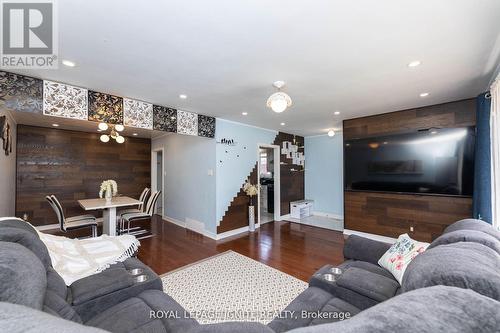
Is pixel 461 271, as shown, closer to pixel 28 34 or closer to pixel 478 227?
pixel 478 227

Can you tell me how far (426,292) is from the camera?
63 cm

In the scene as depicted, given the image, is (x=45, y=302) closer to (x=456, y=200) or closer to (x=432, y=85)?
(x=432, y=85)

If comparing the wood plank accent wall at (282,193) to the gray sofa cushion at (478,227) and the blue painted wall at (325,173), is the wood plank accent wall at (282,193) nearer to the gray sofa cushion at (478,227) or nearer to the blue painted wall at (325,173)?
the blue painted wall at (325,173)

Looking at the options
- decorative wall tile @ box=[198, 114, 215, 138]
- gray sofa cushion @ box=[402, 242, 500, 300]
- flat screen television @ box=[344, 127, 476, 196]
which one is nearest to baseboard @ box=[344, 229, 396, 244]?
flat screen television @ box=[344, 127, 476, 196]

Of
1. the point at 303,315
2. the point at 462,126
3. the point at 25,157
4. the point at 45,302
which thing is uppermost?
the point at 462,126

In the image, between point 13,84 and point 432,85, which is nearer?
point 13,84

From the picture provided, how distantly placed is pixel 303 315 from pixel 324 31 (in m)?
2.04

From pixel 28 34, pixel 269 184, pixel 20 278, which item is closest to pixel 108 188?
pixel 28 34

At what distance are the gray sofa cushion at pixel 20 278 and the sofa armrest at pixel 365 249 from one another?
91.8 inches

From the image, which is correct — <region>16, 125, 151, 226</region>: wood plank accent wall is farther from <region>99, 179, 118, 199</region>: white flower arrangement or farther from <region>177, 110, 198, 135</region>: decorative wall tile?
<region>177, 110, 198, 135</region>: decorative wall tile

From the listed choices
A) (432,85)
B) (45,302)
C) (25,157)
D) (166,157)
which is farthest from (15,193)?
(432,85)

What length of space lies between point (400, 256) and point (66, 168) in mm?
6816

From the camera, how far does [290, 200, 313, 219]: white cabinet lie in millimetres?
5855

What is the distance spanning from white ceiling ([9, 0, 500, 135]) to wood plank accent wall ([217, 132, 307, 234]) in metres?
2.44
